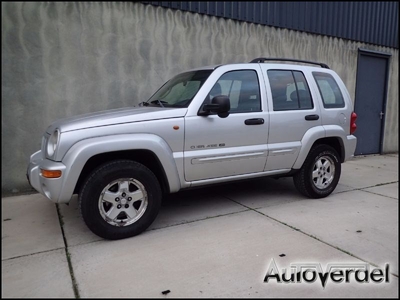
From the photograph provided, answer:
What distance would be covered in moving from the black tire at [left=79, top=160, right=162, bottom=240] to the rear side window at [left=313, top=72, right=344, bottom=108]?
289 centimetres

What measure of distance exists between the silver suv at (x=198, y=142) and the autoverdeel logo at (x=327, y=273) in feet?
4.63

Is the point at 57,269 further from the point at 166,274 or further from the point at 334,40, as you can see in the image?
the point at 334,40

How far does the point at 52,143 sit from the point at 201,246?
1858mm

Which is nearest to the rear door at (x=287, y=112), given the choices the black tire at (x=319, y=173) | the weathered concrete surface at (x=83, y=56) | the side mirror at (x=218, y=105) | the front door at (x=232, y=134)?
the front door at (x=232, y=134)

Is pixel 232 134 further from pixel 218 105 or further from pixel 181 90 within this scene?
pixel 181 90

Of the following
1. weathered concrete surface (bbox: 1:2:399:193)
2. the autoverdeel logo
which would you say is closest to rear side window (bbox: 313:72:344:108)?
weathered concrete surface (bbox: 1:2:399:193)

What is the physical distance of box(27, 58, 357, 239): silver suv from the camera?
3.16 m

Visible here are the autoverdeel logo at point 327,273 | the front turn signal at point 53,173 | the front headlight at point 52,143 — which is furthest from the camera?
the front headlight at point 52,143

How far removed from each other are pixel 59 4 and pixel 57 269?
165 inches

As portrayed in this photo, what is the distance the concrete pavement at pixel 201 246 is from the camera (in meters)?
2.55

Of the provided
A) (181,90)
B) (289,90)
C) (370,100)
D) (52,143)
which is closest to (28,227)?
(52,143)

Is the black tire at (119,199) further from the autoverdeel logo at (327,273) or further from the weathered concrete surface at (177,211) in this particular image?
the autoverdeel logo at (327,273)

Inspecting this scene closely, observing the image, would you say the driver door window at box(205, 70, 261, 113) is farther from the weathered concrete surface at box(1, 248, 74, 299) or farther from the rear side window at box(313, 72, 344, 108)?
the weathered concrete surface at box(1, 248, 74, 299)

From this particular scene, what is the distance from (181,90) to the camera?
4078 millimetres
